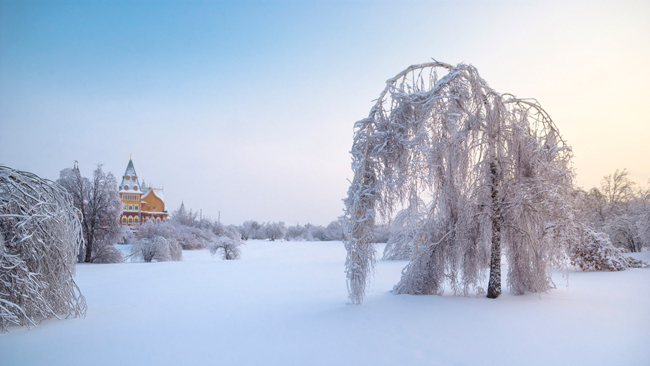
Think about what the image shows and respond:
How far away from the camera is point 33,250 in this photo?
5.24m

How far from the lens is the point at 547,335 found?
4.83 m

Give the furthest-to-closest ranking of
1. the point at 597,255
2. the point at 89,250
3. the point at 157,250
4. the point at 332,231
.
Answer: the point at 332,231
the point at 157,250
the point at 89,250
the point at 597,255

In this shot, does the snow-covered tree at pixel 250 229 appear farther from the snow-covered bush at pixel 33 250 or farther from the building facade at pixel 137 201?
the snow-covered bush at pixel 33 250

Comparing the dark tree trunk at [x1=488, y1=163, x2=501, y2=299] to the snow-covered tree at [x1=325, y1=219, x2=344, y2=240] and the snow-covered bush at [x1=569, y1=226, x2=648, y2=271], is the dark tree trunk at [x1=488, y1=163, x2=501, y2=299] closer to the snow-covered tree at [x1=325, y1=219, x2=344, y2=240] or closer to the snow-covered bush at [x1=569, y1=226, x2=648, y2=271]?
the snow-covered bush at [x1=569, y1=226, x2=648, y2=271]

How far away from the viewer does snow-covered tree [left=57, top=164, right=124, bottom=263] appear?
19016mm

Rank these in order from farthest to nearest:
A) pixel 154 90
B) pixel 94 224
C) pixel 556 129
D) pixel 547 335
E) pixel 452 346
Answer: pixel 94 224 < pixel 154 90 < pixel 556 129 < pixel 547 335 < pixel 452 346

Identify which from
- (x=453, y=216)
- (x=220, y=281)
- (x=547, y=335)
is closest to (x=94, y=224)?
(x=220, y=281)

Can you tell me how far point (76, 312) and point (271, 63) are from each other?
11254mm

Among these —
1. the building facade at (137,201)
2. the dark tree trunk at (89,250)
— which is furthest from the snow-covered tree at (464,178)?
the building facade at (137,201)

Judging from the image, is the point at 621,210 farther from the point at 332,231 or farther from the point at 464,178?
the point at 332,231

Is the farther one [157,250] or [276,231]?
[276,231]

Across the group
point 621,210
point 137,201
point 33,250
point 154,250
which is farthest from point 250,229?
point 33,250

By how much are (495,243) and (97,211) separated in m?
20.9

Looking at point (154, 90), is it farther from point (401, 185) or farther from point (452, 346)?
point (452, 346)
